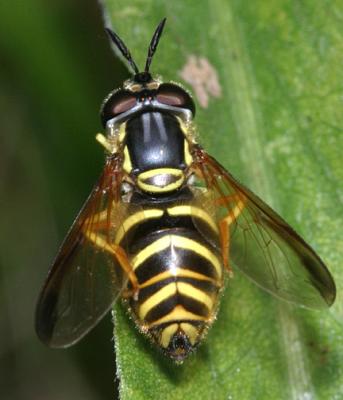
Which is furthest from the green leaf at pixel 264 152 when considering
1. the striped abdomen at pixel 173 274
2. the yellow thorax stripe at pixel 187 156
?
the yellow thorax stripe at pixel 187 156

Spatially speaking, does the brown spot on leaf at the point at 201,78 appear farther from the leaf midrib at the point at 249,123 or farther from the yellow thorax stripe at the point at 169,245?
the yellow thorax stripe at the point at 169,245

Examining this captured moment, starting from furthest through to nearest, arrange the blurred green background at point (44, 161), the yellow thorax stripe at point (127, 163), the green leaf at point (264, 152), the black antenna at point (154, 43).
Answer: the blurred green background at point (44, 161) < the black antenna at point (154, 43) < the green leaf at point (264, 152) < the yellow thorax stripe at point (127, 163)

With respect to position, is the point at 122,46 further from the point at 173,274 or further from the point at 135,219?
the point at 173,274

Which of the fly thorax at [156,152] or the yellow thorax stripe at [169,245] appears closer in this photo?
the yellow thorax stripe at [169,245]

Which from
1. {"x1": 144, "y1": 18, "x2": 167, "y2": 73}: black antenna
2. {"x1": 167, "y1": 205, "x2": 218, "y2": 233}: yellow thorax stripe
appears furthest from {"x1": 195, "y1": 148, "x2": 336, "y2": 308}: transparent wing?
{"x1": 144, "y1": 18, "x2": 167, "y2": 73}: black antenna

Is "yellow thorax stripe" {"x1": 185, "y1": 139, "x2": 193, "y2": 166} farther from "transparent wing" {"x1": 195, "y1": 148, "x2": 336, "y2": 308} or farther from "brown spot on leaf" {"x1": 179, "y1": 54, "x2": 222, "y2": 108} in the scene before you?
"brown spot on leaf" {"x1": 179, "y1": 54, "x2": 222, "y2": 108}

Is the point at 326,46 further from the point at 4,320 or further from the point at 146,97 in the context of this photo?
the point at 4,320
